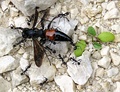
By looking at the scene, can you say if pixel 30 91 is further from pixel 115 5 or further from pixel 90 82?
pixel 115 5

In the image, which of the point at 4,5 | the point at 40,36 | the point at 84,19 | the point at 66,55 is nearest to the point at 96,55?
the point at 66,55

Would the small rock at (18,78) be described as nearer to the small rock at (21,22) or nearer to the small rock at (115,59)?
the small rock at (21,22)

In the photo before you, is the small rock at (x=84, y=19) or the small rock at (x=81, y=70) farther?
the small rock at (x=84, y=19)

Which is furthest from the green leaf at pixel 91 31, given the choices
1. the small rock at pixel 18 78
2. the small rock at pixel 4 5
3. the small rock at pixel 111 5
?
the small rock at pixel 4 5

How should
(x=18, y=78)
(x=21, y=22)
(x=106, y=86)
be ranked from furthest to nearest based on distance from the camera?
(x=21, y=22)
(x=18, y=78)
(x=106, y=86)

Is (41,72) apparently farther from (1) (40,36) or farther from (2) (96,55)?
(2) (96,55)

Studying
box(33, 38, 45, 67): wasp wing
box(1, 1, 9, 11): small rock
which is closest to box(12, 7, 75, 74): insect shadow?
box(33, 38, 45, 67): wasp wing
